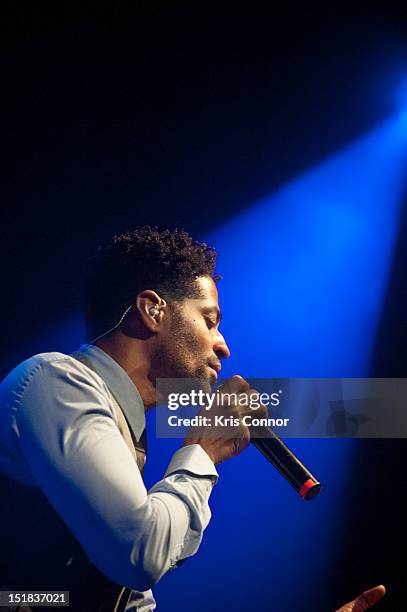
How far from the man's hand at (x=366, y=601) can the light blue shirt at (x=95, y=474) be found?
0.61 m

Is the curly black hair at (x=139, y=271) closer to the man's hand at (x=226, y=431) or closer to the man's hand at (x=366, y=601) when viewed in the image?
the man's hand at (x=226, y=431)

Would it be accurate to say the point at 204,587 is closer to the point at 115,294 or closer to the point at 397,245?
the point at 115,294

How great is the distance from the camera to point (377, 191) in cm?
221

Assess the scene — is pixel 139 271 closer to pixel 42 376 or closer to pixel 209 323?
pixel 209 323

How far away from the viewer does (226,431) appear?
1129mm

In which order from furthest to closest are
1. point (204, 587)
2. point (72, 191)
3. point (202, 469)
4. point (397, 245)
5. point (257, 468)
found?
point (397, 245) < point (72, 191) < point (257, 468) < point (204, 587) < point (202, 469)

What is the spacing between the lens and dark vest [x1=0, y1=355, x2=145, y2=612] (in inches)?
39.1

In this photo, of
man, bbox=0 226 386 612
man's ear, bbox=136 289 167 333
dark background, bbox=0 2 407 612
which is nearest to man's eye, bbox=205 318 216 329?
man's ear, bbox=136 289 167 333

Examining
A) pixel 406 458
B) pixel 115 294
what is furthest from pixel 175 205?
pixel 406 458

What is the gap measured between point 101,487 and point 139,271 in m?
0.80

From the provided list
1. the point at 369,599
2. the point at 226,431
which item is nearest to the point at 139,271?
the point at 226,431

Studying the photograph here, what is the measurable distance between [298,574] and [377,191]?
4.47 feet

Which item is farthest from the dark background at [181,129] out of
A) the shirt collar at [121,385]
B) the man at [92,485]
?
the man at [92,485]

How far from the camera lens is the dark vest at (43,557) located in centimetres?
99
